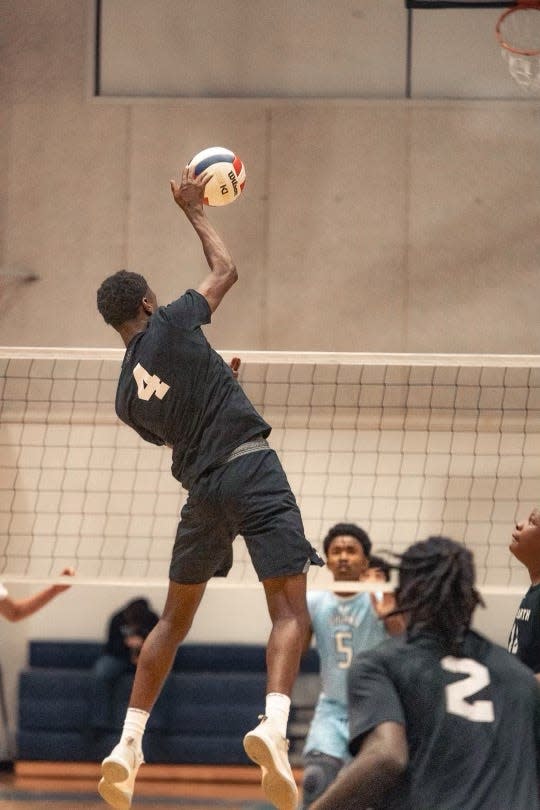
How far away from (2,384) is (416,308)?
3724 millimetres

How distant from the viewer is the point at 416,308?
10461 millimetres

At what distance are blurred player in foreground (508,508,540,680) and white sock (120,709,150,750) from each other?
1448 mm

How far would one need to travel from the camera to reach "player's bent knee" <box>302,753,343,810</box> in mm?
5770

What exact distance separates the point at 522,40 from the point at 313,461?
12.9 feet

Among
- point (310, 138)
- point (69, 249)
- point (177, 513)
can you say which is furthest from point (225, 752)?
point (310, 138)

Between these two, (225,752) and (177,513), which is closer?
(225,752)

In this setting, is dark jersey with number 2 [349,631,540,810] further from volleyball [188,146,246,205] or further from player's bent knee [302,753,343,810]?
player's bent knee [302,753,343,810]

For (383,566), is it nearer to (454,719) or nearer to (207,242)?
(454,719)

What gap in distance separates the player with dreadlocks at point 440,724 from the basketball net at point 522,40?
7179 millimetres

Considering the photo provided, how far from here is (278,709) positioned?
168 inches

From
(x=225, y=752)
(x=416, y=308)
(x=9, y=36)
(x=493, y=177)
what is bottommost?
(x=225, y=752)

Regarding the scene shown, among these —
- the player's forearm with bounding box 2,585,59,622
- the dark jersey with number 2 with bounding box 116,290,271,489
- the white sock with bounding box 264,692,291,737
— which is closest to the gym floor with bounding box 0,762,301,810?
the player's forearm with bounding box 2,585,59,622

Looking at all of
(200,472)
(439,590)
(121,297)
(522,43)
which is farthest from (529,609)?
(522,43)

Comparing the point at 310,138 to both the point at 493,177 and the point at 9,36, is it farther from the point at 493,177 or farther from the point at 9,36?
the point at 9,36
